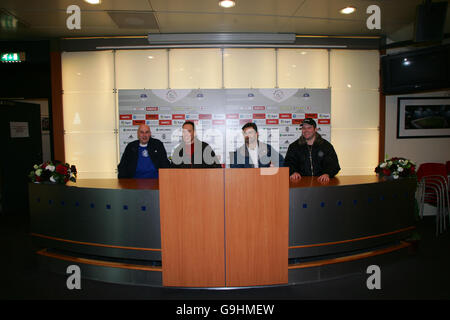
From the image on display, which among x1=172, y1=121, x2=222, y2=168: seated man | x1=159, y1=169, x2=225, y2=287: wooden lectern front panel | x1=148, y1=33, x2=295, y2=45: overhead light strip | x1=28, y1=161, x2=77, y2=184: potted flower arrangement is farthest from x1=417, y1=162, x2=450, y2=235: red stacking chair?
x1=28, y1=161, x2=77, y2=184: potted flower arrangement

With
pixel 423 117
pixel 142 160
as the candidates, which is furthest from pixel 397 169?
pixel 142 160

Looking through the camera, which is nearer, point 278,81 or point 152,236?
point 152,236

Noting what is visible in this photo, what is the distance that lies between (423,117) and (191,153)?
179 inches

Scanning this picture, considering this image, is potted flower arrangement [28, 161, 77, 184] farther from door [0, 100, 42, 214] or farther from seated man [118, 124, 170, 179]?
door [0, 100, 42, 214]

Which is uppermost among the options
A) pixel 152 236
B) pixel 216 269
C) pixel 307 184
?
pixel 307 184

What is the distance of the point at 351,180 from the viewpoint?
9.87 feet

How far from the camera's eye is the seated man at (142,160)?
144 inches

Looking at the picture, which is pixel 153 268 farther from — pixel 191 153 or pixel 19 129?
pixel 19 129

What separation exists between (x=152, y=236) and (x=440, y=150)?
554 centimetres

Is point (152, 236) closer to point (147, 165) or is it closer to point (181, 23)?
point (147, 165)

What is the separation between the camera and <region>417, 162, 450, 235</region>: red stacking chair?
4219 millimetres

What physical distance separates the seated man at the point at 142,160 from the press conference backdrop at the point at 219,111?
1199 millimetres

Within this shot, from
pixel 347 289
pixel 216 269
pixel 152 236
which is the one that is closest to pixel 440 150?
pixel 347 289

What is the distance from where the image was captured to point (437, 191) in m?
4.25
